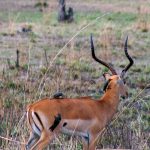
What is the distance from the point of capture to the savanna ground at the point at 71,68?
27.6 ft

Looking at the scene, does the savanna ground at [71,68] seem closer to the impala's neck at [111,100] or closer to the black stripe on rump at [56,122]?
the impala's neck at [111,100]

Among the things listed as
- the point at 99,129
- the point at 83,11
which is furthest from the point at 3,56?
the point at 83,11

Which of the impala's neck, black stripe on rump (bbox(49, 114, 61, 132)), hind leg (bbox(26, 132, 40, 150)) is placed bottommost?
hind leg (bbox(26, 132, 40, 150))

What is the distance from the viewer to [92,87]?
40.1 feet

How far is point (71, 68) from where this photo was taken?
13391 millimetres

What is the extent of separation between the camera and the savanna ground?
841cm

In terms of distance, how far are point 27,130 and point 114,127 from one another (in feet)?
4.60

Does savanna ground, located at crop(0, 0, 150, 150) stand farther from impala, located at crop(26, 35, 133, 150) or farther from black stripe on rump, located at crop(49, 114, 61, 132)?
black stripe on rump, located at crop(49, 114, 61, 132)

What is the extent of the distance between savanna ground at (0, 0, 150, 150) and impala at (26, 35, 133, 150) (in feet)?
0.58

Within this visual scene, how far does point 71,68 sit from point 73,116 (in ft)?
19.7

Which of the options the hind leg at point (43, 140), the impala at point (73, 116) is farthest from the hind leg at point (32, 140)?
the hind leg at point (43, 140)

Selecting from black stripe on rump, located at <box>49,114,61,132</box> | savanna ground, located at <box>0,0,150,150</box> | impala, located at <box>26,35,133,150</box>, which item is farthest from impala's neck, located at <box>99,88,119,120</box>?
black stripe on rump, located at <box>49,114,61,132</box>

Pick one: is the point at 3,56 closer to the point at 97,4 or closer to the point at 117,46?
the point at 117,46

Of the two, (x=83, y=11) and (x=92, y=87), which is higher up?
(x=83, y=11)
